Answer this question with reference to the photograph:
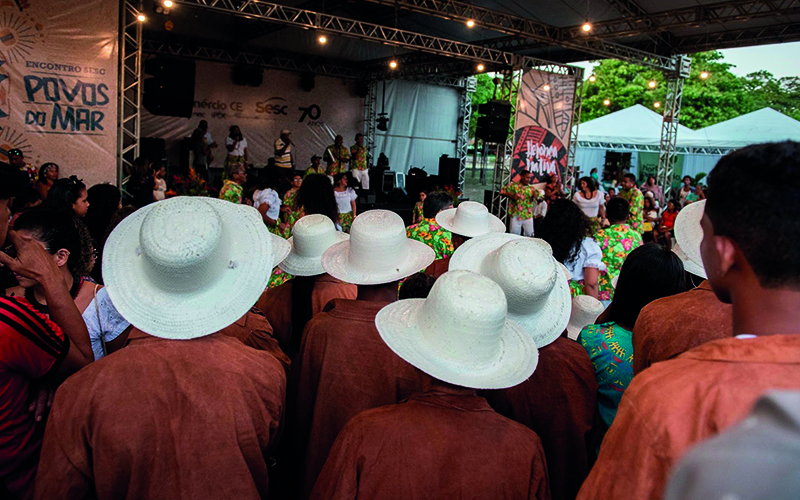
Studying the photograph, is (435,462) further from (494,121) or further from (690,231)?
(494,121)

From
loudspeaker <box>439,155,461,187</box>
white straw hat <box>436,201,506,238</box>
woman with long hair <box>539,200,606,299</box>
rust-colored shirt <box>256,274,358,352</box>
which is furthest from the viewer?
loudspeaker <box>439,155,461,187</box>

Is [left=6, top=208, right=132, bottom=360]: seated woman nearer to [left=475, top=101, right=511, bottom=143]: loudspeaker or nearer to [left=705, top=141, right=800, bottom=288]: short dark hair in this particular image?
[left=705, top=141, right=800, bottom=288]: short dark hair

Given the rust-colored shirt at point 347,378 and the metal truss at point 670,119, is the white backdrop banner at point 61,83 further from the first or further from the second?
the metal truss at point 670,119

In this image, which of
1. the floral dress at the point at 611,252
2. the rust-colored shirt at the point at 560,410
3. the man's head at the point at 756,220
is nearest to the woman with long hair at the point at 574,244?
the floral dress at the point at 611,252

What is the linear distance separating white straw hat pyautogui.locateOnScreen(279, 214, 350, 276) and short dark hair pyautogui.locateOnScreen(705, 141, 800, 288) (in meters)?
2.25

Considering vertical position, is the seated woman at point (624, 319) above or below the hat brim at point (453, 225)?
below

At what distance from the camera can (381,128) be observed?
17.3 metres

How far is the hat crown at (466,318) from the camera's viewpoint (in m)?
1.44

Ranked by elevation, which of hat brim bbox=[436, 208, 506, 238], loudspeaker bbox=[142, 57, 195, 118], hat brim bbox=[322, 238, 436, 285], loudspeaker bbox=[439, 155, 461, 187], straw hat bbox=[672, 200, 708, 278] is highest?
loudspeaker bbox=[142, 57, 195, 118]

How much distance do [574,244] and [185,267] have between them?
9.00 feet

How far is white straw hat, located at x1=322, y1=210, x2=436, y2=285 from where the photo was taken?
2443 mm

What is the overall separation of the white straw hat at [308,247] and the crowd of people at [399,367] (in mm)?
249

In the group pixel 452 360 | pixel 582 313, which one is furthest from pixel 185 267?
pixel 582 313

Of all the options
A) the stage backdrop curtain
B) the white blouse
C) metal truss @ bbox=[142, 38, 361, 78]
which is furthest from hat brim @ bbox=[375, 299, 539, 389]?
the stage backdrop curtain
